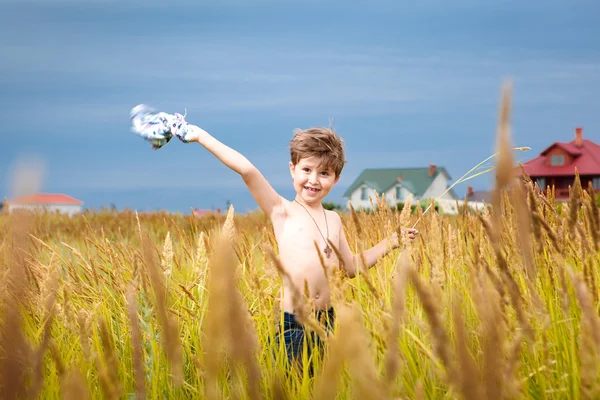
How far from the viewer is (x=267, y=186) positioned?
363cm

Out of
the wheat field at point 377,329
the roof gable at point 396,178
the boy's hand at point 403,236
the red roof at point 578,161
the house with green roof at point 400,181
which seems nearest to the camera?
the wheat field at point 377,329

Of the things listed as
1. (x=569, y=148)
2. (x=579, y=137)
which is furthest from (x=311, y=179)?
(x=579, y=137)

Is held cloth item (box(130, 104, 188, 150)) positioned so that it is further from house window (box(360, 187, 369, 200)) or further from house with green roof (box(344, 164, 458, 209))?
house window (box(360, 187, 369, 200))

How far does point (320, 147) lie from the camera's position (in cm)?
368

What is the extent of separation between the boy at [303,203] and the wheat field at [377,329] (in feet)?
1.05

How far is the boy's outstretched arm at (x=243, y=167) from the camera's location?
3.52 m

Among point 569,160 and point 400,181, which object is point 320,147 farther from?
point 400,181

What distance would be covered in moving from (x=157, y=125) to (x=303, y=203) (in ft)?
3.58

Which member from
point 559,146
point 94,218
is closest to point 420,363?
point 94,218

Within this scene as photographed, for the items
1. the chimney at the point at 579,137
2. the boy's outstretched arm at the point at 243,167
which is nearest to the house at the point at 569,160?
the chimney at the point at 579,137

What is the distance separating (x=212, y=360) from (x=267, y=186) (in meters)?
2.86

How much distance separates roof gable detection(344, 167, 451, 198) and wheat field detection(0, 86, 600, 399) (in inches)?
2456

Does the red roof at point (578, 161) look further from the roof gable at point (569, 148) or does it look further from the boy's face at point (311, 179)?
the boy's face at point (311, 179)

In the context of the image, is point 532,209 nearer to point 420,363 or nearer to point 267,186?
point 420,363
